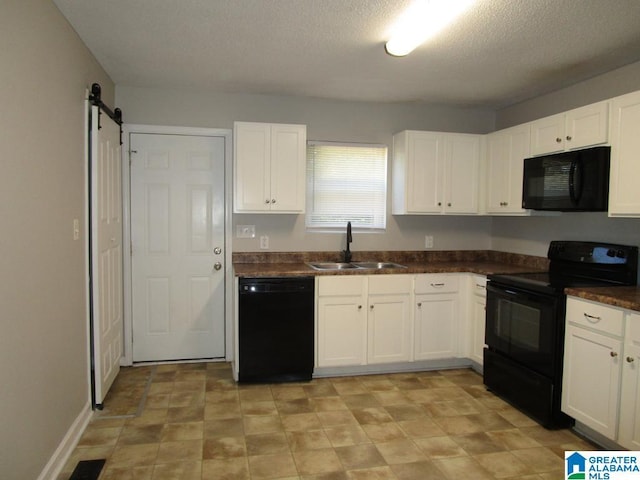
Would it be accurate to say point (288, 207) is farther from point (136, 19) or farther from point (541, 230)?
point (541, 230)

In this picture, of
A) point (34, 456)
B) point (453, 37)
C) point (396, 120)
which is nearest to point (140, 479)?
point (34, 456)

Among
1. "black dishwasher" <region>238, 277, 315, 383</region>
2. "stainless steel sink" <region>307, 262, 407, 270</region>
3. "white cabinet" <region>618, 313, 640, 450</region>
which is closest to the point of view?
"white cabinet" <region>618, 313, 640, 450</region>

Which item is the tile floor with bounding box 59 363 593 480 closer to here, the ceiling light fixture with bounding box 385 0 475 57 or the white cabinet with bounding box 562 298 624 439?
the white cabinet with bounding box 562 298 624 439

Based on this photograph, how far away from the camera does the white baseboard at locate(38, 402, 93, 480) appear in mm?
2109

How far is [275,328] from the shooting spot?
3352mm

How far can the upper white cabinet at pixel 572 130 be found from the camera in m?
2.76

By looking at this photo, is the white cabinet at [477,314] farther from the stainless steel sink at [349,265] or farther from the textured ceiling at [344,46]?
the textured ceiling at [344,46]

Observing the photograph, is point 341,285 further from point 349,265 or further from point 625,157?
point 625,157

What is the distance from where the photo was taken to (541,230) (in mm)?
3770

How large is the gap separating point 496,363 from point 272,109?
2.77 meters

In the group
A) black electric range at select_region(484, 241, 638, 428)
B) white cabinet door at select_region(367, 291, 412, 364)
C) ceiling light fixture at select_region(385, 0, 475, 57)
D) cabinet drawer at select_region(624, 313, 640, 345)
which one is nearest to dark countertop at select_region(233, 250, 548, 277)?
white cabinet door at select_region(367, 291, 412, 364)

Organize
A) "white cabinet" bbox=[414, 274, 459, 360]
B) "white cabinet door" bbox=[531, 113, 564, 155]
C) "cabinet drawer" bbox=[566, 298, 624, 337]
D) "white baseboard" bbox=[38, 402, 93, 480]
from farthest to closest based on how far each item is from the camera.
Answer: "white cabinet" bbox=[414, 274, 459, 360] < "white cabinet door" bbox=[531, 113, 564, 155] < "cabinet drawer" bbox=[566, 298, 624, 337] < "white baseboard" bbox=[38, 402, 93, 480]

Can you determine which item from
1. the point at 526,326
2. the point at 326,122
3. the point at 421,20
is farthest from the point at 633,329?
the point at 326,122

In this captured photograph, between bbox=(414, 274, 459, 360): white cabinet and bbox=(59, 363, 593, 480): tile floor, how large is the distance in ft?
0.88
